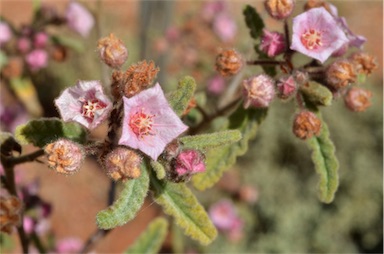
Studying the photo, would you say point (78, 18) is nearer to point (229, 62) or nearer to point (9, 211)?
point (229, 62)

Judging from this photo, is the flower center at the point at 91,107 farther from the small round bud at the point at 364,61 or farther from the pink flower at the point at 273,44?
the small round bud at the point at 364,61

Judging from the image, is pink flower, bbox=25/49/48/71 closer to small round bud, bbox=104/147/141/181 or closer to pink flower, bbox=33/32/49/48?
pink flower, bbox=33/32/49/48

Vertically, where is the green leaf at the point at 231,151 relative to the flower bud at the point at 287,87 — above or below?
below

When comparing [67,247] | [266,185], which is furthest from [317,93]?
[266,185]

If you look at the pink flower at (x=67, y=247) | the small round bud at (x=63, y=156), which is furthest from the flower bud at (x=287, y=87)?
the pink flower at (x=67, y=247)

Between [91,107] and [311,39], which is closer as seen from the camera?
[91,107]

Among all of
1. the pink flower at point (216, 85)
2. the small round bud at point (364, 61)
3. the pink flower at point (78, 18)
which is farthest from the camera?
the pink flower at point (216, 85)
